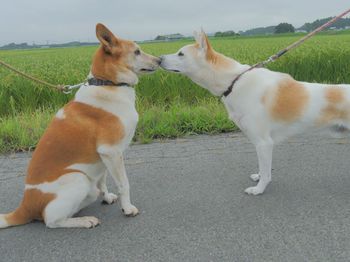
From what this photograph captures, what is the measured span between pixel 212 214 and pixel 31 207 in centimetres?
139

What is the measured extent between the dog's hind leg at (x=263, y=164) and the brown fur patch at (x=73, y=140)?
1221 mm

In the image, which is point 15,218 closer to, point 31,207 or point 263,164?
point 31,207

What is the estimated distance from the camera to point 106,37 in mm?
3119

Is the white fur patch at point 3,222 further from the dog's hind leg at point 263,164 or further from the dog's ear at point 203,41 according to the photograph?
the dog's ear at point 203,41

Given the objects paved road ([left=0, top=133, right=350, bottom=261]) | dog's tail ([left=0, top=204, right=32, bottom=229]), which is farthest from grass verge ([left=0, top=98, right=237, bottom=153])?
dog's tail ([left=0, top=204, right=32, bottom=229])

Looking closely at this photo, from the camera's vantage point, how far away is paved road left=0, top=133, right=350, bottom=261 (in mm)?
2590

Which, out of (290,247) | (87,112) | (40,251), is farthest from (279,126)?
(40,251)

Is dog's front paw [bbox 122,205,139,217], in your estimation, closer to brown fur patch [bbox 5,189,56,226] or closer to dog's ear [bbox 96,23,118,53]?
brown fur patch [bbox 5,189,56,226]

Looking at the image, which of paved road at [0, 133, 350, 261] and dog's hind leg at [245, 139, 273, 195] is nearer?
paved road at [0, 133, 350, 261]

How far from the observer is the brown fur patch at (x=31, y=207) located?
9.43ft

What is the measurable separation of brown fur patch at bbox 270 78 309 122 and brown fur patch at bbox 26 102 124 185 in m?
1.35

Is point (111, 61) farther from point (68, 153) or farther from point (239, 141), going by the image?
point (239, 141)

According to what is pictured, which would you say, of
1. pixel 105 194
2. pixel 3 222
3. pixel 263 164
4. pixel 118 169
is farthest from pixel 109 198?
pixel 263 164

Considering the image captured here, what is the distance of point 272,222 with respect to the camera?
9.54ft
